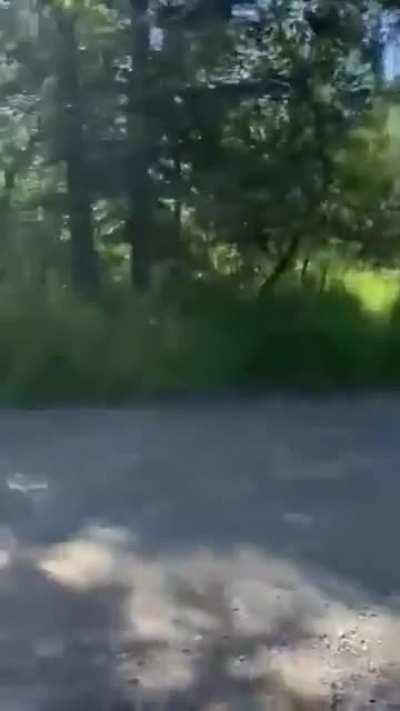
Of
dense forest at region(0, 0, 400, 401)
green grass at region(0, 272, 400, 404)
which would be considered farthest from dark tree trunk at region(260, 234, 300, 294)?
green grass at region(0, 272, 400, 404)

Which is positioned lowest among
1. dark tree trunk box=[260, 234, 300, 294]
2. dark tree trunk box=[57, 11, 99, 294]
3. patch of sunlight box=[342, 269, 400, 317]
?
patch of sunlight box=[342, 269, 400, 317]

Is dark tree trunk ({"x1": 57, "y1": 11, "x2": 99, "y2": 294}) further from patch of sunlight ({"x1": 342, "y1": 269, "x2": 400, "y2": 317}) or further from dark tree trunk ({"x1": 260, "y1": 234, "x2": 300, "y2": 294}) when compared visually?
patch of sunlight ({"x1": 342, "y1": 269, "x2": 400, "y2": 317})

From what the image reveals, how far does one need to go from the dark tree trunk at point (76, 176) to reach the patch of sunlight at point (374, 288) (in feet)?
9.59

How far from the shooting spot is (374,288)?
1747cm

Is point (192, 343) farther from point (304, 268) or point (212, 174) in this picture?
point (304, 268)

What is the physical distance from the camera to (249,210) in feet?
56.2

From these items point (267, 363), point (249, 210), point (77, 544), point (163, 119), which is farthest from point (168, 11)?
point (77, 544)

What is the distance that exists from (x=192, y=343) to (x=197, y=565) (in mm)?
6927

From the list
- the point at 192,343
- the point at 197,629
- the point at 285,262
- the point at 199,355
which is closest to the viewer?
the point at 197,629

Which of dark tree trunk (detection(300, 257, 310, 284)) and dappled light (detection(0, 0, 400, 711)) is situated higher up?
dappled light (detection(0, 0, 400, 711))

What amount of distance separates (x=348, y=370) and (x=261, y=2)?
4.75 metres

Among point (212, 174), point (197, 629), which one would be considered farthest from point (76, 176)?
point (197, 629)

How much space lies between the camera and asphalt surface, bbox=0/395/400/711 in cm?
630

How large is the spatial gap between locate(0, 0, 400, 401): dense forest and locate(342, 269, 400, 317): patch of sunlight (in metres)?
0.03
